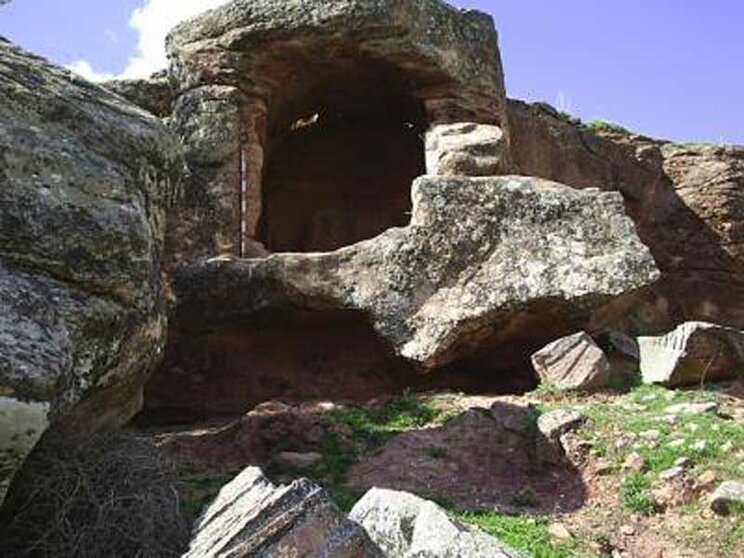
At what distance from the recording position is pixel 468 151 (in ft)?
32.0

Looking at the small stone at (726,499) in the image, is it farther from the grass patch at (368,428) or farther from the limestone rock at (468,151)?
the limestone rock at (468,151)

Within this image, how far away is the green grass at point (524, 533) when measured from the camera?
17.5 ft

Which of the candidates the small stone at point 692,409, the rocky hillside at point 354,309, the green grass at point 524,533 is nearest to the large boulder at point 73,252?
the rocky hillside at point 354,309

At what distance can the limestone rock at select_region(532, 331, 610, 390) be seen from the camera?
7918 millimetres

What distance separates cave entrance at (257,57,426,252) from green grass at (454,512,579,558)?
264 inches

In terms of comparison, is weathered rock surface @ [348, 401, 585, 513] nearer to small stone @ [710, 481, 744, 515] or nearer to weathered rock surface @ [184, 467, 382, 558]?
small stone @ [710, 481, 744, 515]

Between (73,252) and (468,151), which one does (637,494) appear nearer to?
(73,252)

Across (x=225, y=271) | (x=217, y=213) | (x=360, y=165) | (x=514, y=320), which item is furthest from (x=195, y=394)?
(x=360, y=165)

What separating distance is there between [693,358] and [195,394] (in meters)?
4.32

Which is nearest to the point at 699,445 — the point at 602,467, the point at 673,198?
the point at 602,467

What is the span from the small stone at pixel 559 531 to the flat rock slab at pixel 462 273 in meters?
2.69

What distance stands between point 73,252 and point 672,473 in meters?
3.81

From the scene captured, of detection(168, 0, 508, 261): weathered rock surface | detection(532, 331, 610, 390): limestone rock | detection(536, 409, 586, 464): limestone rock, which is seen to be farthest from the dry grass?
detection(168, 0, 508, 261): weathered rock surface

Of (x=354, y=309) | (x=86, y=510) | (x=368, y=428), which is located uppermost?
(x=354, y=309)
